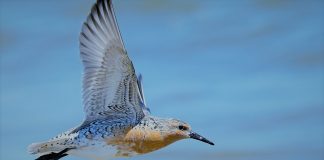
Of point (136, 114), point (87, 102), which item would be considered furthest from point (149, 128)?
point (87, 102)

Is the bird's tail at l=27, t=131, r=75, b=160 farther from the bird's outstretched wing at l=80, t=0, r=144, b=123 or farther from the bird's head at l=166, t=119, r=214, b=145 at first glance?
the bird's head at l=166, t=119, r=214, b=145

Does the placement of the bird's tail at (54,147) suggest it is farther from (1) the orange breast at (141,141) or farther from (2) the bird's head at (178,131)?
(2) the bird's head at (178,131)

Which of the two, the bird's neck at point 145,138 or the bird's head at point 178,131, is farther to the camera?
the bird's head at point 178,131

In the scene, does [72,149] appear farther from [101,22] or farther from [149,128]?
[101,22]

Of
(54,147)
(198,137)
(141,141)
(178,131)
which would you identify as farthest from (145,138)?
(54,147)

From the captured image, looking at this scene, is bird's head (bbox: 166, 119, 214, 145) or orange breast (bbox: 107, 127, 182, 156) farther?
bird's head (bbox: 166, 119, 214, 145)

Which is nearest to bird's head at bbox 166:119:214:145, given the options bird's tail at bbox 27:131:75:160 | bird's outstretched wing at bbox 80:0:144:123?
bird's outstretched wing at bbox 80:0:144:123

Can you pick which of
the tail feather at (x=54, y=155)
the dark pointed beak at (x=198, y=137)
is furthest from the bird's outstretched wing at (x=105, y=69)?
the dark pointed beak at (x=198, y=137)

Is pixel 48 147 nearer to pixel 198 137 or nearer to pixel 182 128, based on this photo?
pixel 182 128
